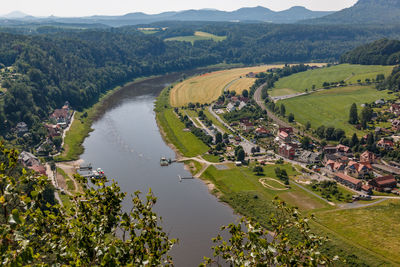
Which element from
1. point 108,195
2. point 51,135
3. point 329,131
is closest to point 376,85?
point 329,131

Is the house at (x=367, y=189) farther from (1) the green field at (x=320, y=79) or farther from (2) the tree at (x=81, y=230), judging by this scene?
(1) the green field at (x=320, y=79)

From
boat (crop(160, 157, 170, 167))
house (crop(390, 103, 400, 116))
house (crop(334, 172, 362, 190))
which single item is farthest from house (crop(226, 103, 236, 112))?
house (crop(334, 172, 362, 190))

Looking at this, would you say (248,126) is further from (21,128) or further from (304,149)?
(21,128)

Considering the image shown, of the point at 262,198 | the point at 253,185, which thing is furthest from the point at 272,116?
the point at 262,198

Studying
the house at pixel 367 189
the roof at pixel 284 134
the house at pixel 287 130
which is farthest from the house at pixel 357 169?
the house at pixel 287 130

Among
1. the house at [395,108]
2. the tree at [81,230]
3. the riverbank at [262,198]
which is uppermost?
the tree at [81,230]

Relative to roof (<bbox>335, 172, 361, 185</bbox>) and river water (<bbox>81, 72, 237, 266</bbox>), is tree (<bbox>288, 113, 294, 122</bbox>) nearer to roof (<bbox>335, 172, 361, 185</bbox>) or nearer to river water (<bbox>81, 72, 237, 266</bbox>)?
roof (<bbox>335, 172, 361, 185</bbox>)
